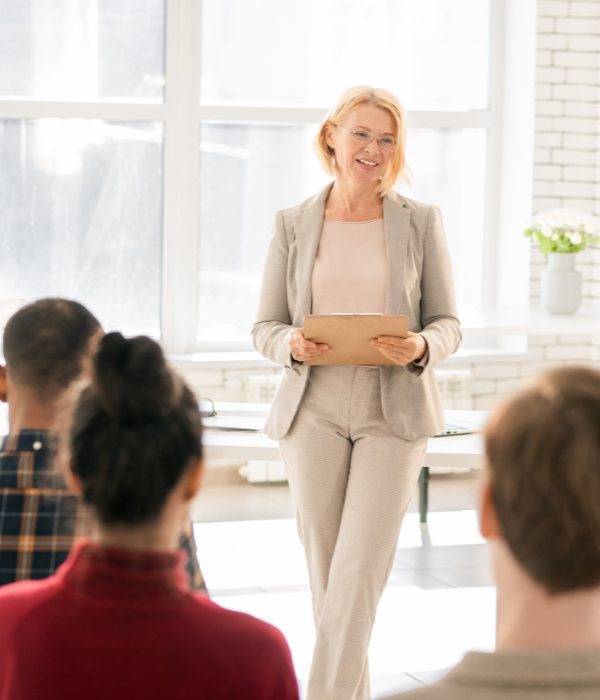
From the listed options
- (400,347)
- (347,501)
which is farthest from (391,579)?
(400,347)

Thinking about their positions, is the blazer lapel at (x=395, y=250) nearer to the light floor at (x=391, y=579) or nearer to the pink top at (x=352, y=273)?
the pink top at (x=352, y=273)

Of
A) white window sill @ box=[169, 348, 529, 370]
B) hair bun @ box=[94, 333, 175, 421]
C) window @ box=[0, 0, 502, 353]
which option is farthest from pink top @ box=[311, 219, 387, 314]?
window @ box=[0, 0, 502, 353]

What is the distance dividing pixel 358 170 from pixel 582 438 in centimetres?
168

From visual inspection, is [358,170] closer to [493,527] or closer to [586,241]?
[493,527]

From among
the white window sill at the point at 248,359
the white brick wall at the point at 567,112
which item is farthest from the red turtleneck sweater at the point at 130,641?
the white brick wall at the point at 567,112

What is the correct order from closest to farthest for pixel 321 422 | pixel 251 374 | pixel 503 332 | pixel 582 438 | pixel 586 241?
1. pixel 582 438
2. pixel 321 422
3. pixel 503 332
4. pixel 586 241
5. pixel 251 374

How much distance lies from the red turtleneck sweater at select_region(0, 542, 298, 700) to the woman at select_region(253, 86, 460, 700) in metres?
1.31

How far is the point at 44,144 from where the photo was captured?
5.15m

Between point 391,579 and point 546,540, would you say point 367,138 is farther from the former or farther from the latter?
point 391,579

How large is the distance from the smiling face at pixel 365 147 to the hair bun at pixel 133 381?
4.78ft

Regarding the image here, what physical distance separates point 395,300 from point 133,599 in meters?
1.51

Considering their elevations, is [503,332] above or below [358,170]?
below

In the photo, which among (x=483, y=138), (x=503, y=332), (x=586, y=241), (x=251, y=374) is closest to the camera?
(x=503, y=332)

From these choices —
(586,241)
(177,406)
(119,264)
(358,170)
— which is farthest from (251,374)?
(177,406)
